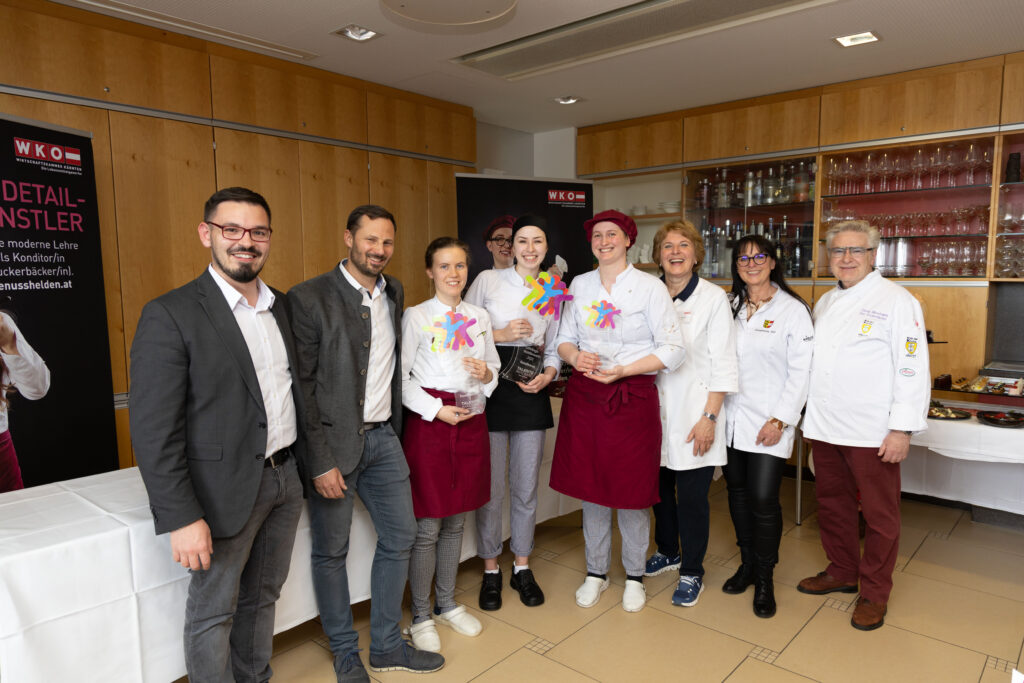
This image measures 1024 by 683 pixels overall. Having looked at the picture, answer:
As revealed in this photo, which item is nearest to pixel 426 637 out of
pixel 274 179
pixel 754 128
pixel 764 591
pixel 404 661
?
pixel 404 661

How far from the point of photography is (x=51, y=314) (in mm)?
2893

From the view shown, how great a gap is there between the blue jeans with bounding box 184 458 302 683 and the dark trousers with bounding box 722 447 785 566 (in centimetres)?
186

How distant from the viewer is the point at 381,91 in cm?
484

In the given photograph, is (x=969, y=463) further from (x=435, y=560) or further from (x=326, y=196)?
(x=326, y=196)

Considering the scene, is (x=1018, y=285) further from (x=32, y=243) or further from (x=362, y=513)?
(x=32, y=243)

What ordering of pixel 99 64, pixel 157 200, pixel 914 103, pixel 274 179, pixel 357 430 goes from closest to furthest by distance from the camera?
pixel 357 430 < pixel 99 64 < pixel 157 200 < pixel 274 179 < pixel 914 103

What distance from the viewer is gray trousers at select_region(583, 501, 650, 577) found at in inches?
112

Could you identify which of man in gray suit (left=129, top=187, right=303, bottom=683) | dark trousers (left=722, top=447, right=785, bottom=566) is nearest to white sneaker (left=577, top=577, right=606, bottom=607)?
dark trousers (left=722, top=447, right=785, bottom=566)

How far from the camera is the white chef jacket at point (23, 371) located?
2.73m

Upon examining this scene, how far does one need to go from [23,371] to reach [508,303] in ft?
6.90

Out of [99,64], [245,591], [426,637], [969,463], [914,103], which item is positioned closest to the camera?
[245,591]

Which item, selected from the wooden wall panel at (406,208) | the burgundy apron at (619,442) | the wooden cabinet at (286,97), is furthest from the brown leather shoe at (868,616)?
the wooden cabinet at (286,97)

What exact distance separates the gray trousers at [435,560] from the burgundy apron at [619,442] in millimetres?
573

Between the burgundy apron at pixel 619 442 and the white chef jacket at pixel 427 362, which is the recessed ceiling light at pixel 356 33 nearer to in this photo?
the white chef jacket at pixel 427 362
